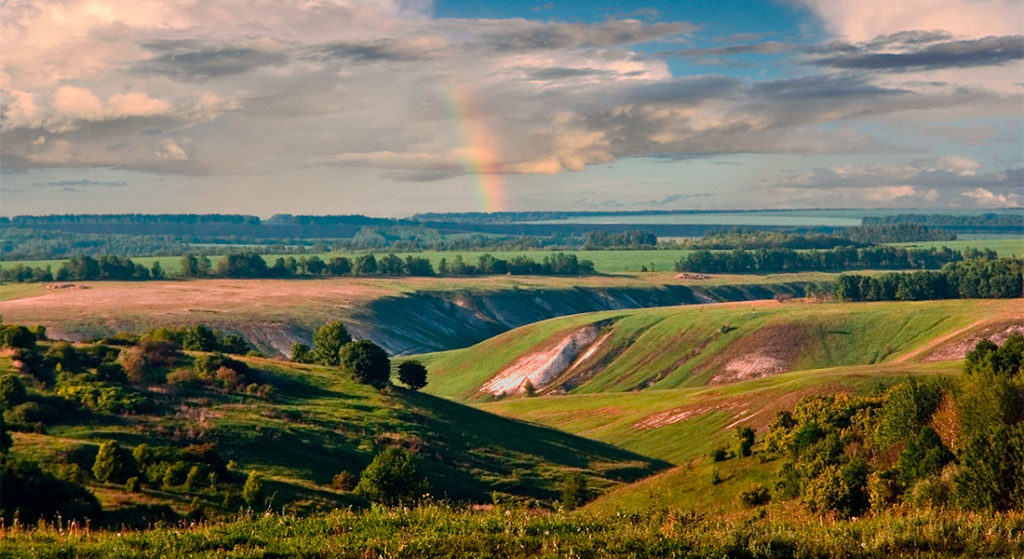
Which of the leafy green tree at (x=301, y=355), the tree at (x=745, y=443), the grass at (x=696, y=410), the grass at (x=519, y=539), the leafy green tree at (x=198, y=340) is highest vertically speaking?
the grass at (x=519, y=539)

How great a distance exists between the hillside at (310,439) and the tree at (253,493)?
1.99 meters

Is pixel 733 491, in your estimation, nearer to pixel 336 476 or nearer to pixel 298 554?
pixel 336 476

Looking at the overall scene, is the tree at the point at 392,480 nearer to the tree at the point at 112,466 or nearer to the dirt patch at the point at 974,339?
the tree at the point at 112,466

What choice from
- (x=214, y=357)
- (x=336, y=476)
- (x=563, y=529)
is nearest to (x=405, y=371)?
(x=214, y=357)

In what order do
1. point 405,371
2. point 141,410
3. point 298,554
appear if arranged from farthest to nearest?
point 405,371, point 141,410, point 298,554

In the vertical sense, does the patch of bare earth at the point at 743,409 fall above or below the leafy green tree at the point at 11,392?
below

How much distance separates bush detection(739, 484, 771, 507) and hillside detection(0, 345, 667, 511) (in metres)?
30.7

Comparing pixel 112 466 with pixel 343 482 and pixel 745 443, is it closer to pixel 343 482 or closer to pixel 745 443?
pixel 343 482

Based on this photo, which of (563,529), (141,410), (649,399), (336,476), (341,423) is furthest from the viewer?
(649,399)

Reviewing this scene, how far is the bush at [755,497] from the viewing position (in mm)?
65625

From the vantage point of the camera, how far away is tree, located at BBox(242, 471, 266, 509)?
71.4m

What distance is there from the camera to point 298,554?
74.7 feet

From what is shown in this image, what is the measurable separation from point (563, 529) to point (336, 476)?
6435 cm

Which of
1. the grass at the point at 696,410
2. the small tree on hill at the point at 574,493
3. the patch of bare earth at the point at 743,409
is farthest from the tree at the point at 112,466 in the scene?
the patch of bare earth at the point at 743,409
